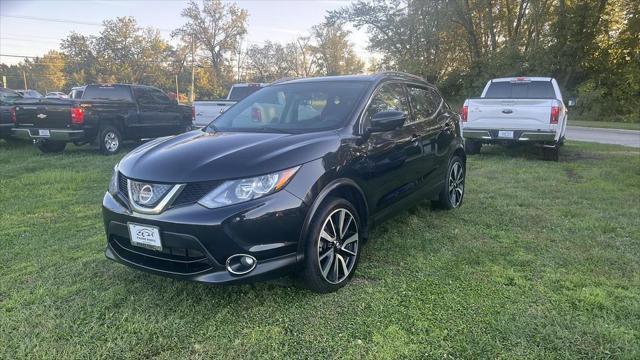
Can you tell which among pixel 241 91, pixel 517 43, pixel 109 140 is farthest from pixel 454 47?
pixel 109 140

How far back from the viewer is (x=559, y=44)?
90.8 ft

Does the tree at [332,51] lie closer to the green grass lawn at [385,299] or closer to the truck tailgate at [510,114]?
the truck tailgate at [510,114]

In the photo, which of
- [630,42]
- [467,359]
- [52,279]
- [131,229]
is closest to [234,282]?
[131,229]

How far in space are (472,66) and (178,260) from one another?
34.6 meters

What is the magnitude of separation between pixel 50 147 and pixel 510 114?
11.1 meters

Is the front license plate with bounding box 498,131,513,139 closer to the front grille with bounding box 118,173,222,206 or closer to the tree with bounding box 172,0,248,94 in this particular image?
the front grille with bounding box 118,173,222,206

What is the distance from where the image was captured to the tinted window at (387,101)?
3.89 m

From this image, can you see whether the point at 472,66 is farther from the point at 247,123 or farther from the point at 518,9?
the point at 247,123

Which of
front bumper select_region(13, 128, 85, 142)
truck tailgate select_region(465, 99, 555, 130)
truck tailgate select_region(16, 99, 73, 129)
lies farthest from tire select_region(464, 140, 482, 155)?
truck tailgate select_region(16, 99, 73, 129)

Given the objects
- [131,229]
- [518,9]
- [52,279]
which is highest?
[518,9]

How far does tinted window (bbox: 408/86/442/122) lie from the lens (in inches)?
188

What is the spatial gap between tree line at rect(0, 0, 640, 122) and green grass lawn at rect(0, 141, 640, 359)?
84.2 feet

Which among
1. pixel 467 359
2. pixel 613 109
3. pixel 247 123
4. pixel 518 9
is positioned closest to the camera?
pixel 467 359

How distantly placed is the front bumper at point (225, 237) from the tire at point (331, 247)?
15cm
